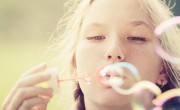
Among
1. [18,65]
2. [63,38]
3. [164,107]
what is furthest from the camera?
[18,65]

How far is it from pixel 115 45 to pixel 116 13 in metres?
0.10

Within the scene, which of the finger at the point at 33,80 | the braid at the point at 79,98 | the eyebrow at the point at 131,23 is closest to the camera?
the finger at the point at 33,80

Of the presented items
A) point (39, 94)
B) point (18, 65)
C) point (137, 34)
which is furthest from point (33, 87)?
point (18, 65)

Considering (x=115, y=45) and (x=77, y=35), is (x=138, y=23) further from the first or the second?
(x=77, y=35)

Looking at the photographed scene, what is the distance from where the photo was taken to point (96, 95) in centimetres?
100

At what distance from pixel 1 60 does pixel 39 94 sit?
1302 millimetres

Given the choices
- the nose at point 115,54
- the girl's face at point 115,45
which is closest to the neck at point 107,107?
the girl's face at point 115,45

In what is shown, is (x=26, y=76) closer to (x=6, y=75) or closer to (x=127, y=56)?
(x=127, y=56)

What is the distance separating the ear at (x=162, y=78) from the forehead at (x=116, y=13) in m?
0.16

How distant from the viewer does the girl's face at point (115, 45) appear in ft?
3.21

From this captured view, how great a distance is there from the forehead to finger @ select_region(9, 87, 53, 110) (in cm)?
25

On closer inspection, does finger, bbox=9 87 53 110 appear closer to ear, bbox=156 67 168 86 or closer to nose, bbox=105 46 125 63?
nose, bbox=105 46 125 63

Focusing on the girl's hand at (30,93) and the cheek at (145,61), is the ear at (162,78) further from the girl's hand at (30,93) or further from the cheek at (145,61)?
the girl's hand at (30,93)

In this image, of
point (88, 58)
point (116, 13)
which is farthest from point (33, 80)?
point (116, 13)
